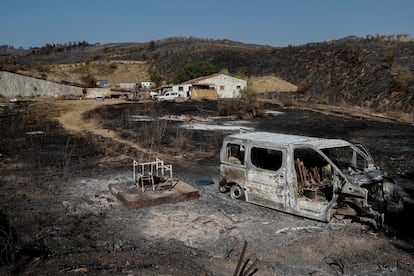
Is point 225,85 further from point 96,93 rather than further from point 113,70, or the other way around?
point 113,70

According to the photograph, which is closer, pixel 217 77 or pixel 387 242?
pixel 387 242

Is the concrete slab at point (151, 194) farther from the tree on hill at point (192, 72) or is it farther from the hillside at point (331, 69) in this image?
the tree on hill at point (192, 72)

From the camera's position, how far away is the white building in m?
51.3

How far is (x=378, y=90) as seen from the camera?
42.5m

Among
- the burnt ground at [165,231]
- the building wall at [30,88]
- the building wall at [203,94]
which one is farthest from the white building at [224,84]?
the burnt ground at [165,231]

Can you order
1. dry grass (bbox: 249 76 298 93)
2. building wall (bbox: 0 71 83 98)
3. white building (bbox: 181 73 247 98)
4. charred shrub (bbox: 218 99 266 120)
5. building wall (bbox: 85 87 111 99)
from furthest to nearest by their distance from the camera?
dry grass (bbox: 249 76 298 93) < building wall (bbox: 85 87 111 99) < building wall (bbox: 0 71 83 98) < white building (bbox: 181 73 247 98) < charred shrub (bbox: 218 99 266 120)

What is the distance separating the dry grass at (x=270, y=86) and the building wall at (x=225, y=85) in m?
2.19

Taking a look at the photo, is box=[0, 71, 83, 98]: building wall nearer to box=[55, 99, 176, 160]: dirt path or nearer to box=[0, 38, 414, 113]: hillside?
box=[0, 38, 414, 113]: hillside

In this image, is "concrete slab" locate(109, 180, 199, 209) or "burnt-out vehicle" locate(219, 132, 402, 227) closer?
"burnt-out vehicle" locate(219, 132, 402, 227)

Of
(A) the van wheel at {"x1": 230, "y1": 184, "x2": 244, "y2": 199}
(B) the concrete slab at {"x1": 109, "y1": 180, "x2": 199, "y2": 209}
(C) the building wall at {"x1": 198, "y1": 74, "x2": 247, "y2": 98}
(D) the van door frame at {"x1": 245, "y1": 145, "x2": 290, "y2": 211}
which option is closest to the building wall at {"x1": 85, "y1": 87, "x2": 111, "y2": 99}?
(C) the building wall at {"x1": 198, "y1": 74, "x2": 247, "y2": 98}

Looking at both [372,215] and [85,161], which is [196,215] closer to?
[372,215]

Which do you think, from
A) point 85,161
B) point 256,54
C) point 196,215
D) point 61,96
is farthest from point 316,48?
point 196,215

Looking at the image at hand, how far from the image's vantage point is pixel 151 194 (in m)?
9.25

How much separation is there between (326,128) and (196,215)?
17437 mm
